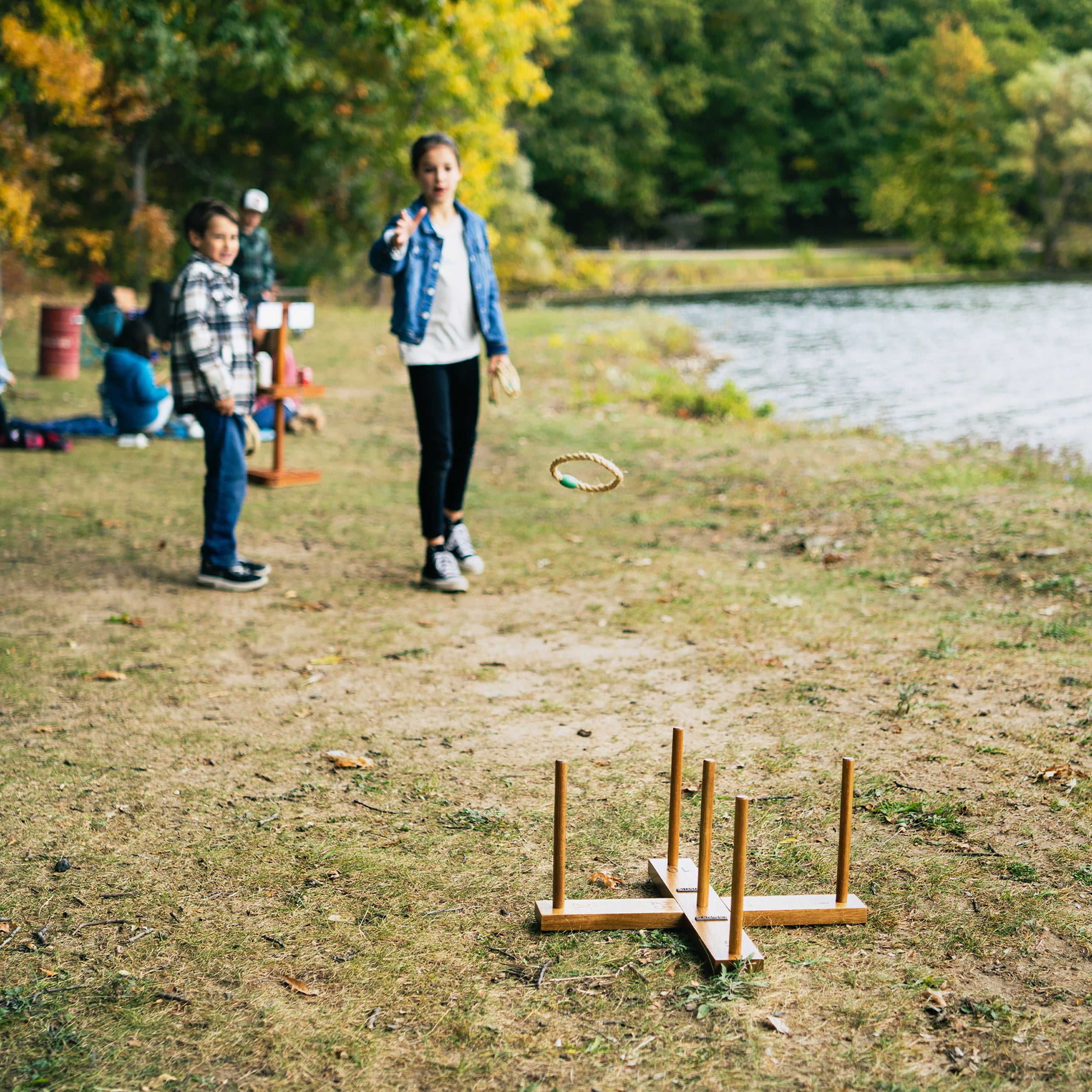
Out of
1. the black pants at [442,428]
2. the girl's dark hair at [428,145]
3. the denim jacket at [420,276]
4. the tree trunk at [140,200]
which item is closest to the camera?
the girl's dark hair at [428,145]

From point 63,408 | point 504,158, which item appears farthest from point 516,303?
point 63,408

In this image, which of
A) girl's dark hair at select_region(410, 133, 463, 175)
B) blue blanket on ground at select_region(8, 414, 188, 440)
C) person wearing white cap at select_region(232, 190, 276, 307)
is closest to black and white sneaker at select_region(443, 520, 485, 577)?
girl's dark hair at select_region(410, 133, 463, 175)

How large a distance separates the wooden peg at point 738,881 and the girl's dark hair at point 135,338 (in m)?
7.98

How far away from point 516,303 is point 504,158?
6772 mm

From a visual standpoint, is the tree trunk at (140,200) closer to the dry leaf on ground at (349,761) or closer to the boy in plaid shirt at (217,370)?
the boy in plaid shirt at (217,370)

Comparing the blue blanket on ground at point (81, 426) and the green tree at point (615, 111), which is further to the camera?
the green tree at point (615, 111)

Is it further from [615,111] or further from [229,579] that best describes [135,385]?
[615,111]

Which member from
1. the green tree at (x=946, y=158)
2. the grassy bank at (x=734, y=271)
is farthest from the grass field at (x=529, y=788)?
the green tree at (x=946, y=158)

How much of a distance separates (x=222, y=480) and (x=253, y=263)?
5.17 meters

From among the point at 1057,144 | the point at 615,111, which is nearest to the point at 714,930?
the point at 1057,144

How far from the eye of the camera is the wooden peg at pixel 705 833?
2.96 metres

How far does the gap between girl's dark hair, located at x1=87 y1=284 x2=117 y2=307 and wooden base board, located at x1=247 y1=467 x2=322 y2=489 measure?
2.89 metres

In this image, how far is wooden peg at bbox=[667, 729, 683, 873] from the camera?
3.13m

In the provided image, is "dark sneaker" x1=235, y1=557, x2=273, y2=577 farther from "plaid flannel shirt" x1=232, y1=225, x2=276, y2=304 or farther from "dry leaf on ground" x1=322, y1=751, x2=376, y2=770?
"plaid flannel shirt" x1=232, y1=225, x2=276, y2=304
